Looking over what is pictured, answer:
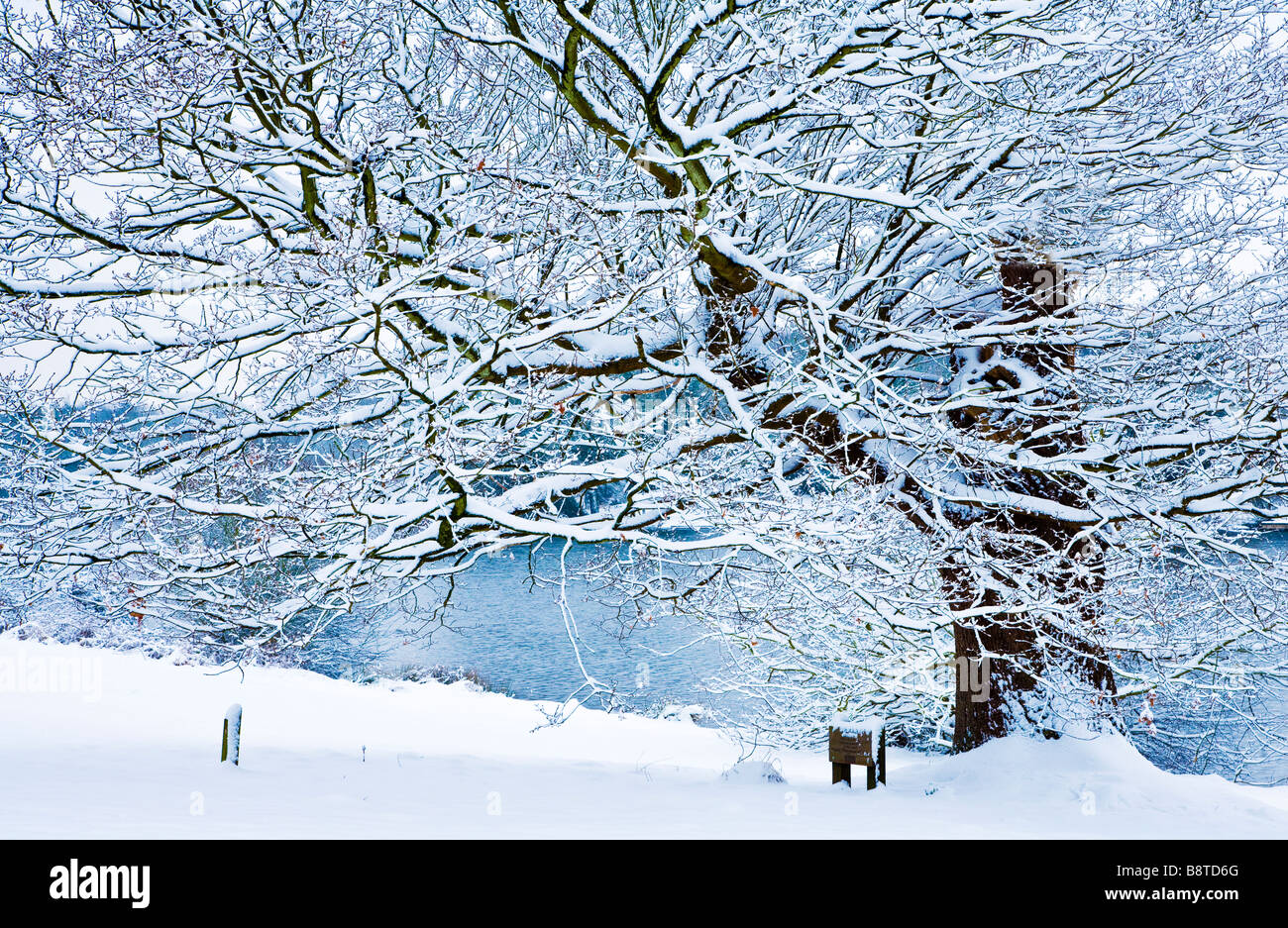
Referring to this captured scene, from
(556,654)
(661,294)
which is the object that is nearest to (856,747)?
(661,294)

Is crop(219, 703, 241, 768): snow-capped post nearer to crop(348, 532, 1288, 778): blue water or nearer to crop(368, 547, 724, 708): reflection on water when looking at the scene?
crop(348, 532, 1288, 778): blue water

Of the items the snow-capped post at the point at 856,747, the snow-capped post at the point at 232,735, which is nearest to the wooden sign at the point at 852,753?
the snow-capped post at the point at 856,747

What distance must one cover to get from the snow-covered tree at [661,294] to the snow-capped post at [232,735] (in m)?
0.73

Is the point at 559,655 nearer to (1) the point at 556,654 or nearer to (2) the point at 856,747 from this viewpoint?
(1) the point at 556,654

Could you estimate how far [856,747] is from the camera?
6.81m

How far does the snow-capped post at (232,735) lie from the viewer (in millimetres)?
6477

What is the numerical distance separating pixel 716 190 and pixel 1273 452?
431 cm

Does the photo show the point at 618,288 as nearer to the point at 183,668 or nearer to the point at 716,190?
the point at 716,190

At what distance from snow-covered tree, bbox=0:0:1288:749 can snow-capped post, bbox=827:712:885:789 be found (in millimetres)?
931

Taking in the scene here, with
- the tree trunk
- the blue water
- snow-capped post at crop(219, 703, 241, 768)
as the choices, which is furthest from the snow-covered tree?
the blue water

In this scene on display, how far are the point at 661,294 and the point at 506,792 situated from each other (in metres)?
3.75

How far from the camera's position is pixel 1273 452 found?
6.34 meters

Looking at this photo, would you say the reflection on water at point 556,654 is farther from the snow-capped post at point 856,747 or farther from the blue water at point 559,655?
the snow-capped post at point 856,747
